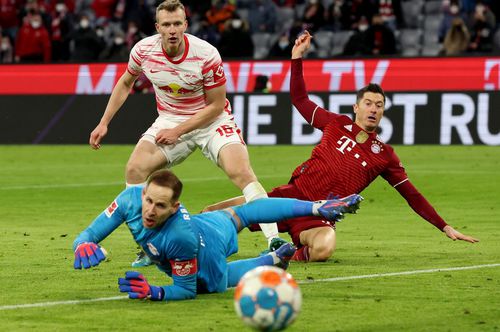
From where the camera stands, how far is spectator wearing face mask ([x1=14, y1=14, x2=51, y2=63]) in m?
28.9

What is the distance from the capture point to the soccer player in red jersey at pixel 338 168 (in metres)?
10.6

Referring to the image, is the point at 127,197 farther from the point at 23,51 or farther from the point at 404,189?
the point at 23,51

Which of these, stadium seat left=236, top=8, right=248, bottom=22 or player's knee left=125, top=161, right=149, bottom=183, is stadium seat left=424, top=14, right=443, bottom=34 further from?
player's knee left=125, top=161, right=149, bottom=183

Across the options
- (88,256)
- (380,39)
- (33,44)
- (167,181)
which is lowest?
(33,44)

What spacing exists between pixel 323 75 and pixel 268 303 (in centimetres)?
1795

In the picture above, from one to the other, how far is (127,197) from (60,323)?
1195mm

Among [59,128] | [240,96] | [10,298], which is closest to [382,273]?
[10,298]

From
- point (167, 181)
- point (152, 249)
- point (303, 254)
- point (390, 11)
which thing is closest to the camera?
point (167, 181)

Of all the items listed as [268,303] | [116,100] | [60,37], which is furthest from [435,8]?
[268,303]

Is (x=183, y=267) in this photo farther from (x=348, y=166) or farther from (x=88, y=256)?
(x=348, y=166)

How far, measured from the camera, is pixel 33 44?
29.0 metres

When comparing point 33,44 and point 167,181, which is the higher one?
point 167,181

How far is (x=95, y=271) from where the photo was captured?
988 centimetres

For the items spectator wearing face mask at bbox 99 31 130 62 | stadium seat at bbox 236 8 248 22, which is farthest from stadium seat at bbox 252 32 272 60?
spectator wearing face mask at bbox 99 31 130 62
